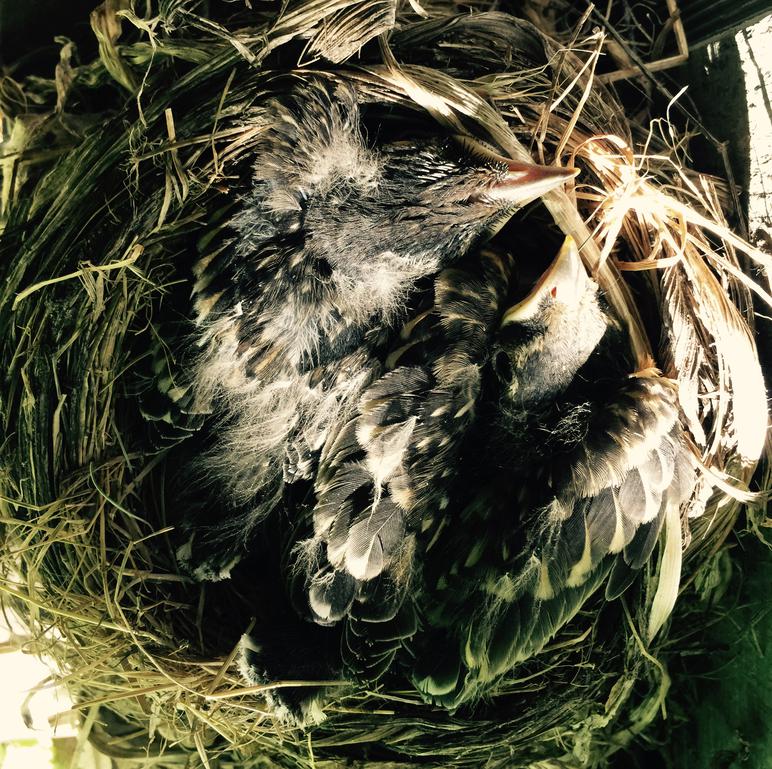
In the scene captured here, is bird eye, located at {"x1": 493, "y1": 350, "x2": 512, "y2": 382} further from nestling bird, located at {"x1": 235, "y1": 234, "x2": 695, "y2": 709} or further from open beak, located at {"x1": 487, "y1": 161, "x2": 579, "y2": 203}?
open beak, located at {"x1": 487, "y1": 161, "x2": 579, "y2": 203}

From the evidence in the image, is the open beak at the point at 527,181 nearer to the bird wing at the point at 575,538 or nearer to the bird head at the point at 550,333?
the bird head at the point at 550,333

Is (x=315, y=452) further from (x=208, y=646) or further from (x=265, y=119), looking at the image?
(x=265, y=119)

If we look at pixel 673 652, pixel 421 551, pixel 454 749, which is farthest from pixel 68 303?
pixel 673 652

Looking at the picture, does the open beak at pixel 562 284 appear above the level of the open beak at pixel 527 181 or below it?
below

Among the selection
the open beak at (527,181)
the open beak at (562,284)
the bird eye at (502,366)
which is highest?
the open beak at (527,181)

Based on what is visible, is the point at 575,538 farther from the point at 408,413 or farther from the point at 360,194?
the point at 360,194

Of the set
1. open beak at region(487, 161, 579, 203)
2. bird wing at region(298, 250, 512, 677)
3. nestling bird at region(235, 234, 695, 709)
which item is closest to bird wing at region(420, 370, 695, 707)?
nestling bird at region(235, 234, 695, 709)

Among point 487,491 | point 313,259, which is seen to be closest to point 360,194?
point 313,259

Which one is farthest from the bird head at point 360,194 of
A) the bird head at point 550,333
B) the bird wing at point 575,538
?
the bird wing at point 575,538
